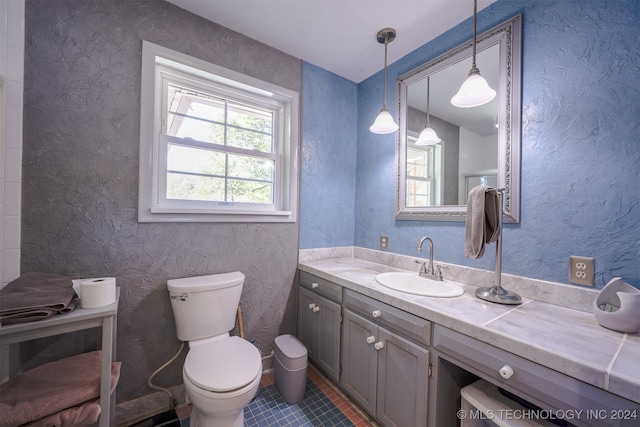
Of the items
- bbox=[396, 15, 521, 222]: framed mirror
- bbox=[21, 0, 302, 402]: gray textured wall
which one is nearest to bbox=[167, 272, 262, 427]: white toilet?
bbox=[21, 0, 302, 402]: gray textured wall

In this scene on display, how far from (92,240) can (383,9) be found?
215 centimetres

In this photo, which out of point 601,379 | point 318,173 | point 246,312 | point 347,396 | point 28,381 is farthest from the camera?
point 318,173

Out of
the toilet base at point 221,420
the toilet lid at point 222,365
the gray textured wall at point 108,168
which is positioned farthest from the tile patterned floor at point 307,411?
the gray textured wall at point 108,168

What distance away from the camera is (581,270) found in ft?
3.69

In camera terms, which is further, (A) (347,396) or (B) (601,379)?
(A) (347,396)

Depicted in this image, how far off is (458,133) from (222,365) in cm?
197

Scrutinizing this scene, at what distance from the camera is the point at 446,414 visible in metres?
1.11

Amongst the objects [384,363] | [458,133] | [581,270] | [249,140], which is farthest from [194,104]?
[581,270]

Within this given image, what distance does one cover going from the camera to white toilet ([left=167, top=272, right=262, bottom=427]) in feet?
3.77

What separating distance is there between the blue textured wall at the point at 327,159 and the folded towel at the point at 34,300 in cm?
140

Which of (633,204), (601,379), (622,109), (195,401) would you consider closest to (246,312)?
(195,401)

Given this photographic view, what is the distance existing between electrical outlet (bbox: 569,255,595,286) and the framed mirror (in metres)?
0.30

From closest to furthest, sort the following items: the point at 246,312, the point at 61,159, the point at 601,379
A: the point at 601,379 < the point at 61,159 < the point at 246,312

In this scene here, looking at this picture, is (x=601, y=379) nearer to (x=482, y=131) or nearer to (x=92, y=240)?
(x=482, y=131)
